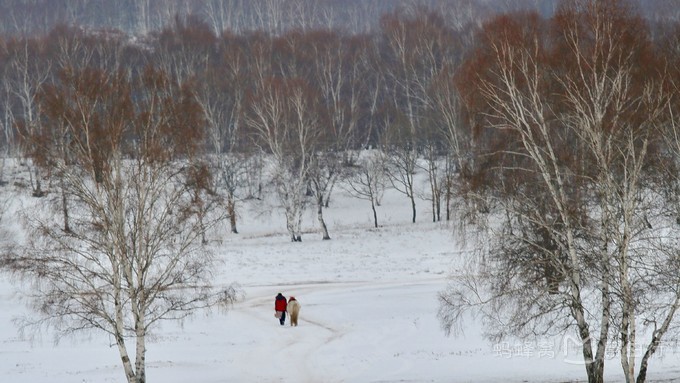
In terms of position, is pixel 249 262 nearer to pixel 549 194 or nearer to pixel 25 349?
pixel 25 349

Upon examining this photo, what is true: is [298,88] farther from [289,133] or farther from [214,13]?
[214,13]

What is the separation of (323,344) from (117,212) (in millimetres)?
10390

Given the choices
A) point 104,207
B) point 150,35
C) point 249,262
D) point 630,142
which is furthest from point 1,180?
point 630,142

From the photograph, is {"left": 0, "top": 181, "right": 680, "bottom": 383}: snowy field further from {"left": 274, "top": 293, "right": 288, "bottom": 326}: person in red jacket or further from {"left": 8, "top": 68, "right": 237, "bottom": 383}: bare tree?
{"left": 8, "top": 68, "right": 237, "bottom": 383}: bare tree

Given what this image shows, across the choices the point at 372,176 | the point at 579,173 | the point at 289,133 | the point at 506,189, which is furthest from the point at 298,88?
the point at 579,173

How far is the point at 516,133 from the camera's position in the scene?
1945 centimetres

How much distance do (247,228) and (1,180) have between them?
59.0ft

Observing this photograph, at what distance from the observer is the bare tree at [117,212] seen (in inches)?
734

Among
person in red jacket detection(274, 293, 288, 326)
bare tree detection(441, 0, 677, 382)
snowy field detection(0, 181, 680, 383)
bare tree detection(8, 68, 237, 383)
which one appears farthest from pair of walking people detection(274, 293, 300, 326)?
bare tree detection(441, 0, 677, 382)

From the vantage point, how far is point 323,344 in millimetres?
27062

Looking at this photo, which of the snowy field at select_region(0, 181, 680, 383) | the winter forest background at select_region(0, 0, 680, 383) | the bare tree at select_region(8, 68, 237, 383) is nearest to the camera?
the winter forest background at select_region(0, 0, 680, 383)

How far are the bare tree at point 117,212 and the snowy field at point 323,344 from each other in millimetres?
1639

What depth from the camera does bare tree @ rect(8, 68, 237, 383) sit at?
18656 mm

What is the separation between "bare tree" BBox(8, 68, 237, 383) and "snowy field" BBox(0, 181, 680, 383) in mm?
1639
